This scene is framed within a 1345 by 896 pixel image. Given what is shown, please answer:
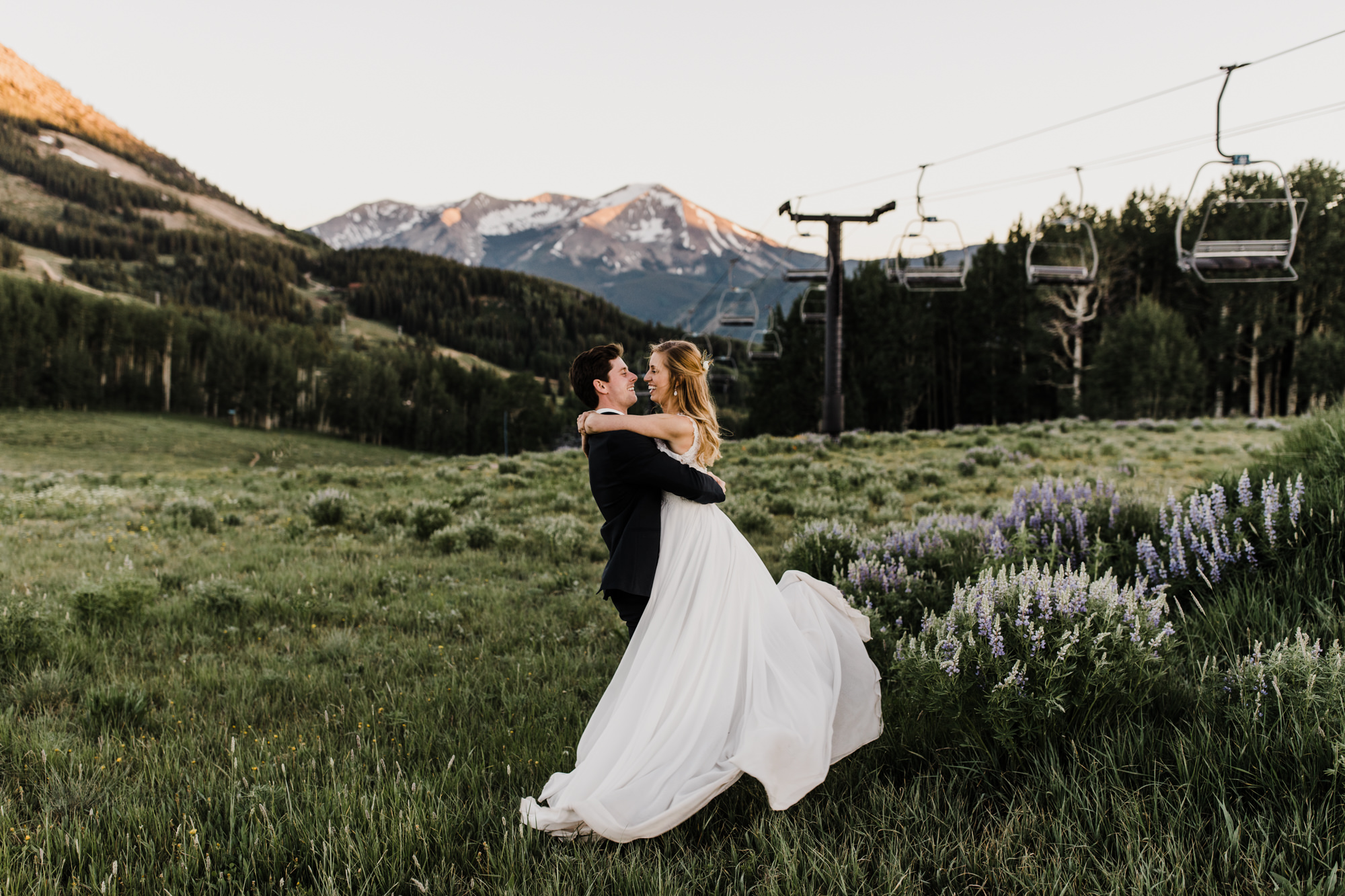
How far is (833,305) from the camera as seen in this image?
20.7 meters

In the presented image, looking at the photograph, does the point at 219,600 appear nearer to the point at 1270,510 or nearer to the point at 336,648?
the point at 336,648

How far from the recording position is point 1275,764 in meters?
2.64

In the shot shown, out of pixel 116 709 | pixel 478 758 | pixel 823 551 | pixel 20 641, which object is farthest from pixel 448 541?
pixel 478 758

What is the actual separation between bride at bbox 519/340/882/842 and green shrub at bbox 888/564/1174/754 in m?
0.41

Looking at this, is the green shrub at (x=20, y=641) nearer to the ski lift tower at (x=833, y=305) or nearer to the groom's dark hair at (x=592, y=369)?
the groom's dark hair at (x=592, y=369)

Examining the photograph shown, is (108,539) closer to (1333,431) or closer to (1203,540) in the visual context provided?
(1203,540)

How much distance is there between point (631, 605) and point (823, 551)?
127 inches

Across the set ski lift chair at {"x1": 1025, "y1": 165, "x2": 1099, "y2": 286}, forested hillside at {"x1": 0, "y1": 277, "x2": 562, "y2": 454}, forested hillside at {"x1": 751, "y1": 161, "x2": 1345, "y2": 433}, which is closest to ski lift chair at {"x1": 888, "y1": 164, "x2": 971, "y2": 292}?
ski lift chair at {"x1": 1025, "y1": 165, "x2": 1099, "y2": 286}

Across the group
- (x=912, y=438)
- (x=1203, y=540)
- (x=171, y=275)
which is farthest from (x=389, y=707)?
(x=171, y=275)

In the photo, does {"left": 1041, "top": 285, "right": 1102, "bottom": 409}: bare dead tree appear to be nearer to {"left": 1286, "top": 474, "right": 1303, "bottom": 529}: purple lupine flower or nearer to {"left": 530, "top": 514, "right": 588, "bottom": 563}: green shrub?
{"left": 530, "top": 514, "right": 588, "bottom": 563}: green shrub

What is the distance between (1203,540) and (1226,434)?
2029 cm

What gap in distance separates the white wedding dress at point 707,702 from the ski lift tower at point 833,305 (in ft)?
55.3

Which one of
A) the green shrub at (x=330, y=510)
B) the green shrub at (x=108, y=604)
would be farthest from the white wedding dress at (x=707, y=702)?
the green shrub at (x=330, y=510)

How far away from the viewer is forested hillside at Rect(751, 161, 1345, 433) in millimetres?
43062
